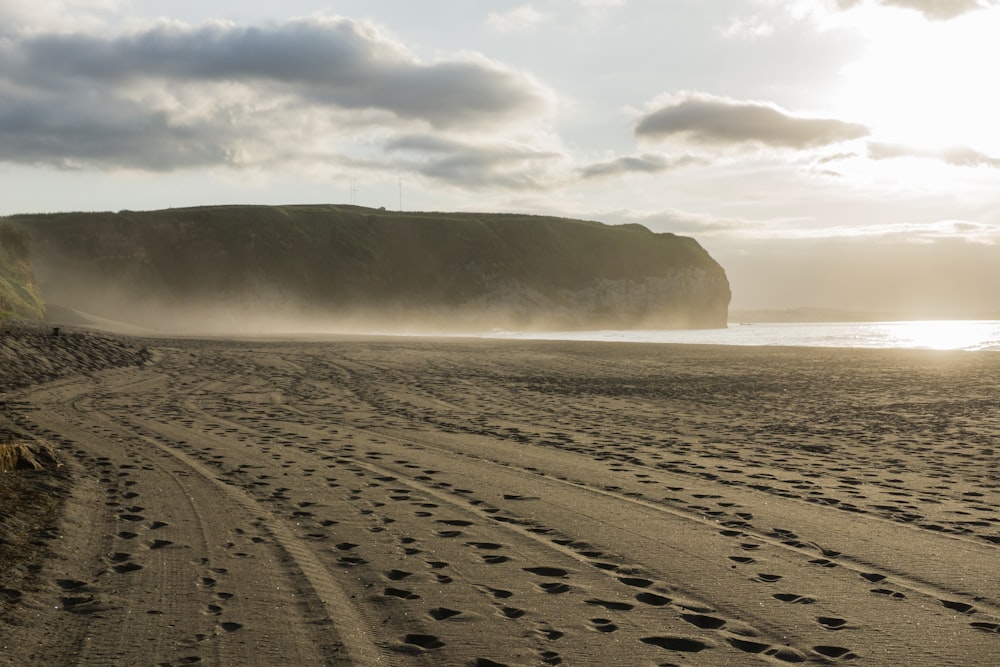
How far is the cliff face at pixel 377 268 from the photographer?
8938cm

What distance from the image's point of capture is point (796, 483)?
8.18m

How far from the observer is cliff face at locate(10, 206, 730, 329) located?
89.4m

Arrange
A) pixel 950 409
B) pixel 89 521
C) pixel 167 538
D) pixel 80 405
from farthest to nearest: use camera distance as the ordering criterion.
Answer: pixel 950 409 → pixel 80 405 → pixel 89 521 → pixel 167 538

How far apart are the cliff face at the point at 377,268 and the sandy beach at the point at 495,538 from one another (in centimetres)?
7837

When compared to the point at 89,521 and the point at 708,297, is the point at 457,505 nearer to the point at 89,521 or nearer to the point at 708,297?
the point at 89,521

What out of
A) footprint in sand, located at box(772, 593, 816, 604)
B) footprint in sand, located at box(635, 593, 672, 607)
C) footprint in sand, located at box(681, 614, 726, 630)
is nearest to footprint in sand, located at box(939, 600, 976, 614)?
footprint in sand, located at box(772, 593, 816, 604)

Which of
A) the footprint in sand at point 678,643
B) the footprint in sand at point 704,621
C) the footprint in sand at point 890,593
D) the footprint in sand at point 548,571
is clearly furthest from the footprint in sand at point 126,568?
the footprint in sand at point 890,593

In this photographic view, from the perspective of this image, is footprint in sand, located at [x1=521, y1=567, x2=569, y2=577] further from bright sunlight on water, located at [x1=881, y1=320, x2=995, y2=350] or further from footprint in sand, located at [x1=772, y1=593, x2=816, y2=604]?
bright sunlight on water, located at [x1=881, y1=320, x2=995, y2=350]

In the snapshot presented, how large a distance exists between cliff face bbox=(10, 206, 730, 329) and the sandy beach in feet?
257

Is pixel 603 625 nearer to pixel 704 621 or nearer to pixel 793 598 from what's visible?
pixel 704 621

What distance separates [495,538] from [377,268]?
101912 mm

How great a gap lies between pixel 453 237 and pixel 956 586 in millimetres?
109736

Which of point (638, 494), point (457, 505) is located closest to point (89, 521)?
point (457, 505)

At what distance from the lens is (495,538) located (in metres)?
5.87
